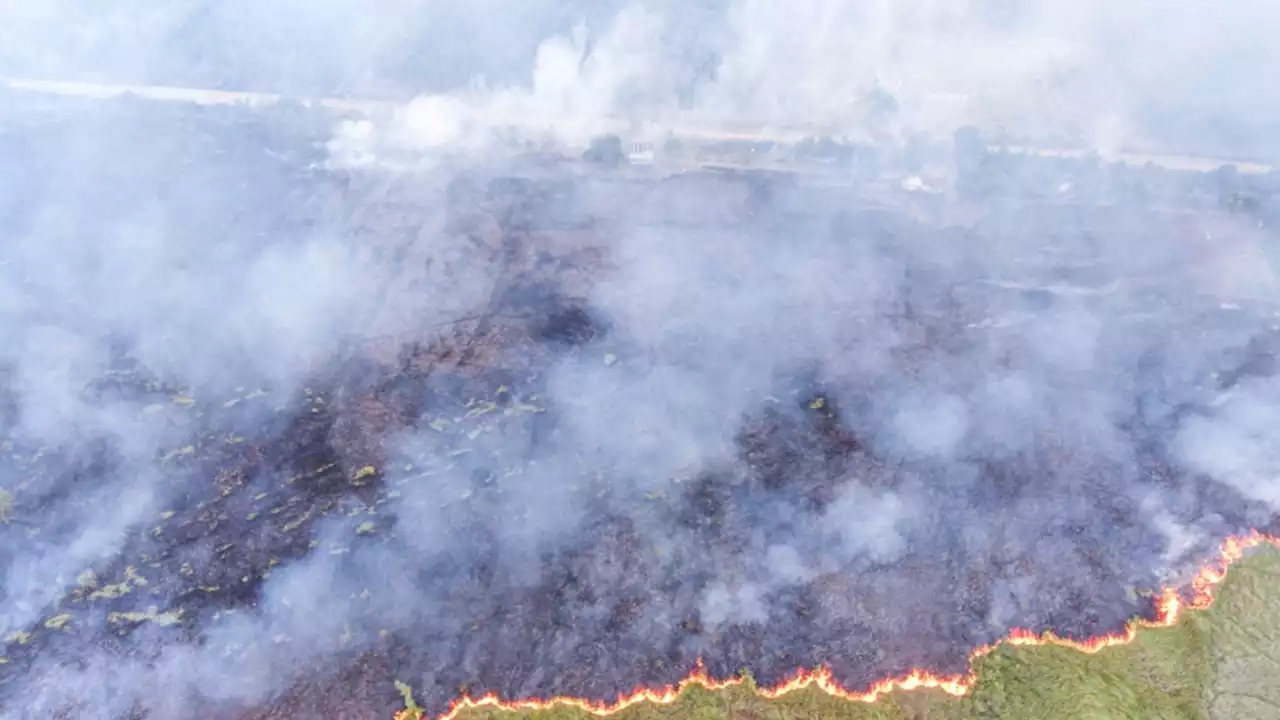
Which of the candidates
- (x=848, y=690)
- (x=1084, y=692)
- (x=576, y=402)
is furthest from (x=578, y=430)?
(x=1084, y=692)

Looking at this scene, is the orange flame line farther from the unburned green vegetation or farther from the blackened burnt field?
the blackened burnt field

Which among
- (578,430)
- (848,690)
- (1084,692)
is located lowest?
(1084,692)

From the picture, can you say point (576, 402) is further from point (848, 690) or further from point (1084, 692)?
point (1084, 692)

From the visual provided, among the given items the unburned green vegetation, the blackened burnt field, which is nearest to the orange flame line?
the unburned green vegetation

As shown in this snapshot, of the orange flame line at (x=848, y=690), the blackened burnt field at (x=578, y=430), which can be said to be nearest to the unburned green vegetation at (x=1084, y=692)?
the orange flame line at (x=848, y=690)

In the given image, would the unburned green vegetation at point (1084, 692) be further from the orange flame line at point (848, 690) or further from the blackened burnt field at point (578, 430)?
the blackened burnt field at point (578, 430)

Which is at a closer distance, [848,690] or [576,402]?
[848,690]

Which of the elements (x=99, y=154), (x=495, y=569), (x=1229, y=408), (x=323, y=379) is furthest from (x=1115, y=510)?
(x=99, y=154)

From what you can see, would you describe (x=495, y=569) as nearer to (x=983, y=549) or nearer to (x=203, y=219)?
(x=983, y=549)
